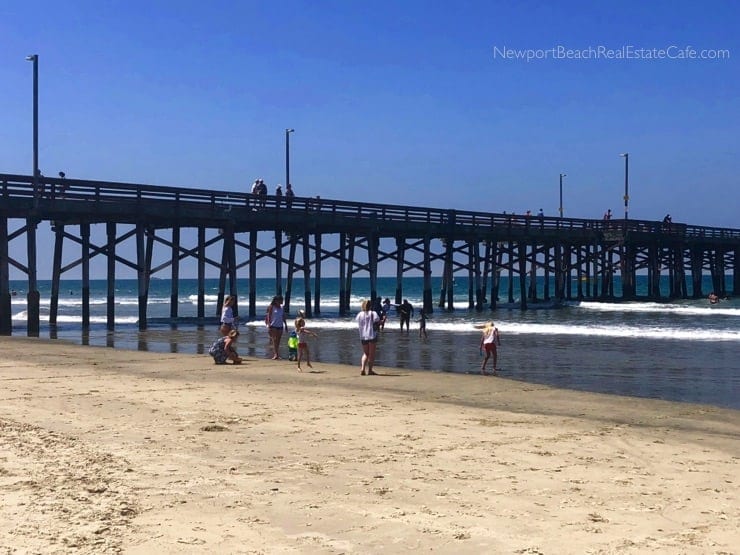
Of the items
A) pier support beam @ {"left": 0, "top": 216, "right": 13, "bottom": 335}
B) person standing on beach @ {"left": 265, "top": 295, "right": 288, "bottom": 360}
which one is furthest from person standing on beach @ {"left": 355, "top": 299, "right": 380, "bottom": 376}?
pier support beam @ {"left": 0, "top": 216, "right": 13, "bottom": 335}

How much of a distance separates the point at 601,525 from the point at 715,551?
2.51ft

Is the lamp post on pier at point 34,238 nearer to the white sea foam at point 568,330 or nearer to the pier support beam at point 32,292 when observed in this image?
the pier support beam at point 32,292

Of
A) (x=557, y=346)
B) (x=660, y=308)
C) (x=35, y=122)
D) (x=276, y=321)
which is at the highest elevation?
(x=35, y=122)

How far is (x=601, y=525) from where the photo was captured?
5.95 metres

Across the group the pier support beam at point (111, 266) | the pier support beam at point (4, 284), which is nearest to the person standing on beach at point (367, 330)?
the pier support beam at point (4, 284)

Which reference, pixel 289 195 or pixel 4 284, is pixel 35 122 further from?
pixel 289 195

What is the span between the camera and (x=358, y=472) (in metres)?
7.45

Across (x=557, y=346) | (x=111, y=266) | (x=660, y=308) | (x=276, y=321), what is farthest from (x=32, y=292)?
(x=660, y=308)

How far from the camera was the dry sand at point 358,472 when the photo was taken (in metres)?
5.66

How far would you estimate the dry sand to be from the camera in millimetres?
5660

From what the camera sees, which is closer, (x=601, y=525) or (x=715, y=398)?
(x=601, y=525)

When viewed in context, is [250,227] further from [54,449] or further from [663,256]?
[663,256]

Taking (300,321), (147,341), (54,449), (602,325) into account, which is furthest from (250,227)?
(54,449)

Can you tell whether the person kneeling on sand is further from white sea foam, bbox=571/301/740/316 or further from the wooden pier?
white sea foam, bbox=571/301/740/316
